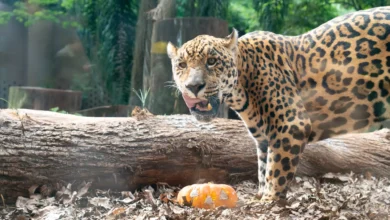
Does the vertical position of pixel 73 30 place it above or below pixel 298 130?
above

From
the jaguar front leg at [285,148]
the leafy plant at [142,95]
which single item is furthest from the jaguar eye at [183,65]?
the leafy plant at [142,95]

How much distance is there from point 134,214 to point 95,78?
11.7ft

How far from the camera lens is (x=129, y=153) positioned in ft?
14.6

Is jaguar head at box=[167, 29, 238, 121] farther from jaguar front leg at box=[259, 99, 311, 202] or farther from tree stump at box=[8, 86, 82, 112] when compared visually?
tree stump at box=[8, 86, 82, 112]

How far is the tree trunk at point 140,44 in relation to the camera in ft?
19.9

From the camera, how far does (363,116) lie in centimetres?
363

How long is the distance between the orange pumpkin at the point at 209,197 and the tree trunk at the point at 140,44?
2.53 m

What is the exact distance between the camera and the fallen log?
417 centimetres

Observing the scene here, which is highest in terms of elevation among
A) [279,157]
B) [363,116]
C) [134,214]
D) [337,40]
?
[337,40]

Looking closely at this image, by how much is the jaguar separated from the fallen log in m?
1.07

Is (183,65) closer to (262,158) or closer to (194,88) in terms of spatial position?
(194,88)

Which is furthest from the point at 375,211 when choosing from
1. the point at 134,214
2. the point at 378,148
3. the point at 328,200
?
the point at 378,148

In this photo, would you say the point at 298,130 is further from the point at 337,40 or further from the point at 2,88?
the point at 2,88

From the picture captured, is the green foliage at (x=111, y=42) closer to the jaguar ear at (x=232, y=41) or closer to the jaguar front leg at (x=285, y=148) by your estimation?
the jaguar ear at (x=232, y=41)
